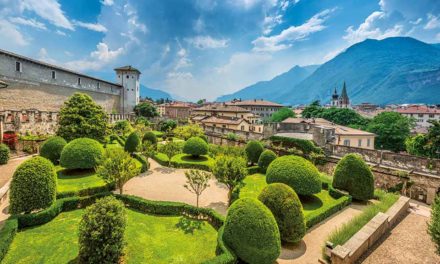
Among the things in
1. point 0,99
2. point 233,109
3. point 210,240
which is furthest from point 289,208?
point 233,109

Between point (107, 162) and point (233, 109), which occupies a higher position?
point (233, 109)

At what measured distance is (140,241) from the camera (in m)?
8.09

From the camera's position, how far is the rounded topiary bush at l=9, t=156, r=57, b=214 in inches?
341

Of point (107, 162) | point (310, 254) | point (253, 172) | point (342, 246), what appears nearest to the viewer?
point (342, 246)

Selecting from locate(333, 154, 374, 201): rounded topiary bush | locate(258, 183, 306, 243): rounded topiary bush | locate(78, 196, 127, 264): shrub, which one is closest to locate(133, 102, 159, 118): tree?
locate(333, 154, 374, 201): rounded topiary bush

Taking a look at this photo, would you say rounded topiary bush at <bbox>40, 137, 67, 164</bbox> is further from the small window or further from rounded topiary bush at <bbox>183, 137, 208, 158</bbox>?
the small window

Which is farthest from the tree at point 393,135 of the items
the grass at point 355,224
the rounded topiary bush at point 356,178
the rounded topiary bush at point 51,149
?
the rounded topiary bush at point 51,149

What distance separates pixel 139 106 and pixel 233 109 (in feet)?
84.7

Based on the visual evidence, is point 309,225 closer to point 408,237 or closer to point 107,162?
point 408,237

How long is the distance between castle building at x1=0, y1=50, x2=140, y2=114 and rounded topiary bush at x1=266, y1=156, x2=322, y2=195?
83.3 feet

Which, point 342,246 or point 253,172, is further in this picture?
point 253,172

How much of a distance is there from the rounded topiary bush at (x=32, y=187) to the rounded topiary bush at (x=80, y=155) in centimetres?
521

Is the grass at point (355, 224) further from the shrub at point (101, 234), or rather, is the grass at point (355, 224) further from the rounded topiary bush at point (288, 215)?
the shrub at point (101, 234)

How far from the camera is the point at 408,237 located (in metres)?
8.85
